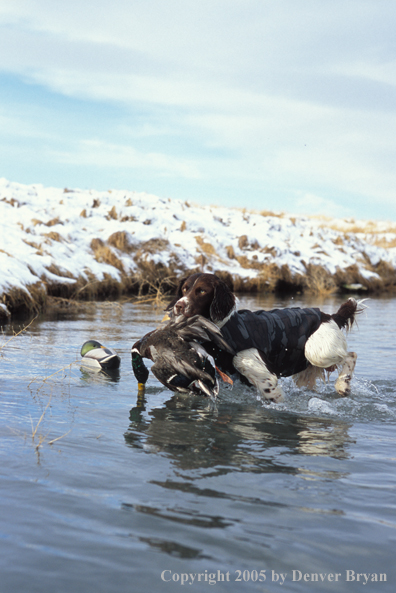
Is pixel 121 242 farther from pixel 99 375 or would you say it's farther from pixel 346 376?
pixel 346 376

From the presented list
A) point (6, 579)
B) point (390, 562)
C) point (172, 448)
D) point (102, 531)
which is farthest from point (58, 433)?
point (390, 562)

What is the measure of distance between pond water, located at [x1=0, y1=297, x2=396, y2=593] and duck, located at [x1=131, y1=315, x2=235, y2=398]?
0.34 meters

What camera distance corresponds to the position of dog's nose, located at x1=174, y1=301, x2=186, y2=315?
14.9 feet

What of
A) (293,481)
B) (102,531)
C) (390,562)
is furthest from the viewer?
(293,481)

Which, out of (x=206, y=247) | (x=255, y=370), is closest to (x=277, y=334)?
(x=255, y=370)

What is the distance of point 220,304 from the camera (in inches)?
179

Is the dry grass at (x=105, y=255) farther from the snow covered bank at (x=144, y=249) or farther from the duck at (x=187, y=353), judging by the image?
the duck at (x=187, y=353)

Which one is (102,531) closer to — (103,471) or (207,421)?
(103,471)

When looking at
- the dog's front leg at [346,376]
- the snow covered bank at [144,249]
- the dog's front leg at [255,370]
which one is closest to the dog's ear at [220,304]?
the dog's front leg at [255,370]

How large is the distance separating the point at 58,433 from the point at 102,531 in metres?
1.56

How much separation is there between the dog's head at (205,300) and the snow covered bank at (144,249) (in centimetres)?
746

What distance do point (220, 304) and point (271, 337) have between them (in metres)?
0.78

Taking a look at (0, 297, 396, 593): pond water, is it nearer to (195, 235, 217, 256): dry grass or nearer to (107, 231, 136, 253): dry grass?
(107, 231, 136, 253): dry grass

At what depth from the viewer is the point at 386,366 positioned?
7.37m
